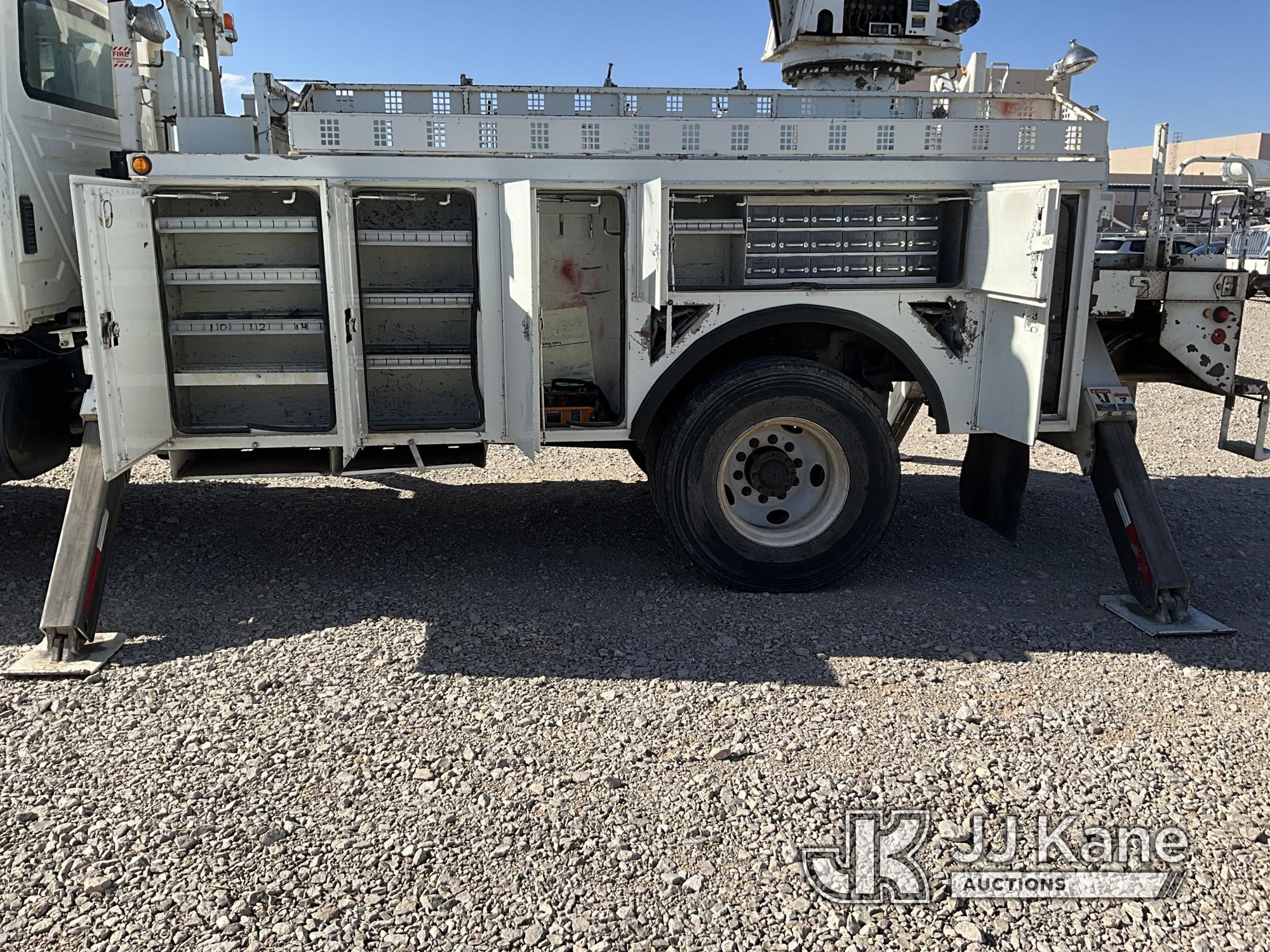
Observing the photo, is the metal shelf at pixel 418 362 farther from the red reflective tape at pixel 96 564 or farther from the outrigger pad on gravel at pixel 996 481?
the outrigger pad on gravel at pixel 996 481

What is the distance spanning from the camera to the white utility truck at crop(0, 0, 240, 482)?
471 centimetres

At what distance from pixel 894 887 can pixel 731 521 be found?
8.18 feet

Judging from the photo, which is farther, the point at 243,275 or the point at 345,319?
the point at 243,275

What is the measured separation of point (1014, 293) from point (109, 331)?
160 inches

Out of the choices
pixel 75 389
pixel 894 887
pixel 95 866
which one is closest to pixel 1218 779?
pixel 894 887

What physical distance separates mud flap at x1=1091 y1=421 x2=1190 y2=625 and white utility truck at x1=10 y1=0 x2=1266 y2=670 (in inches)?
0.6

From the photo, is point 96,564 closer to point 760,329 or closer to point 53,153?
point 53,153

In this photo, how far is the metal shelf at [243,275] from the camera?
491cm

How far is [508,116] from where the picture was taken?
4785 millimetres

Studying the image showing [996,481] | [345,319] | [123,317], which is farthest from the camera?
[996,481]

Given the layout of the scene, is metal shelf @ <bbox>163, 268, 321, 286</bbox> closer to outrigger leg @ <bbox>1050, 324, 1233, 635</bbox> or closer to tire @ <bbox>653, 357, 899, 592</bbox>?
tire @ <bbox>653, 357, 899, 592</bbox>

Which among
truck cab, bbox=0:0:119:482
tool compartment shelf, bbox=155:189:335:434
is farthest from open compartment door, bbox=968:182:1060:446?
truck cab, bbox=0:0:119:482

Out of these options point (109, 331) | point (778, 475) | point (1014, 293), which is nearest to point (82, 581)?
point (109, 331)

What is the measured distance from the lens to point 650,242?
15.8ft
